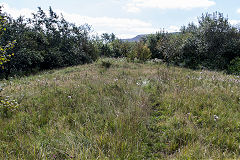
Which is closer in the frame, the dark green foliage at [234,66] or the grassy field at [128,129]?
the grassy field at [128,129]

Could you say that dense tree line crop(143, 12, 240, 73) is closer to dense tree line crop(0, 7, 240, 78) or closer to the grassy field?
dense tree line crop(0, 7, 240, 78)

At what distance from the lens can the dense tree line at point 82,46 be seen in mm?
13375

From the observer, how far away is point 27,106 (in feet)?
14.6

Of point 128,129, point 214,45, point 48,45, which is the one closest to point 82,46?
point 48,45

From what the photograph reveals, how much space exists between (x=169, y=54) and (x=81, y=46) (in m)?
12.6

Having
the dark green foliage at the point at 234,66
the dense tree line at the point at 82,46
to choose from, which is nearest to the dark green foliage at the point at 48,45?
the dense tree line at the point at 82,46

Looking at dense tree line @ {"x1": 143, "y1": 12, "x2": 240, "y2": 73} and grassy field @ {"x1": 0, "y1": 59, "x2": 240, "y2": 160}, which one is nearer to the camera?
grassy field @ {"x1": 0, "y1": 59, "x2": 240, "y2": 160}

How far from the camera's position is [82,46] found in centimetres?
2102

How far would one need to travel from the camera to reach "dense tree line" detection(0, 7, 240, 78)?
13.4m

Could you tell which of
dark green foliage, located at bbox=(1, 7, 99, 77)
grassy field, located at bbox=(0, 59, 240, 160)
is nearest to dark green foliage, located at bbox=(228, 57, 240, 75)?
grassy field, located at bbox=(0, 59, 240, 160)

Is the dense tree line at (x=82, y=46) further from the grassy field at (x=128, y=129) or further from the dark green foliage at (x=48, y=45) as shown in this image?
the grassy field at (x=128, y=129)

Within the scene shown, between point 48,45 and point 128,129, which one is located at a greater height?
point 48,45

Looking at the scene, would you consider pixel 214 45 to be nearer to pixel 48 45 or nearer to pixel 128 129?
pixel 128 129

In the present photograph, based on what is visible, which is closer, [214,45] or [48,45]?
[214,45]
